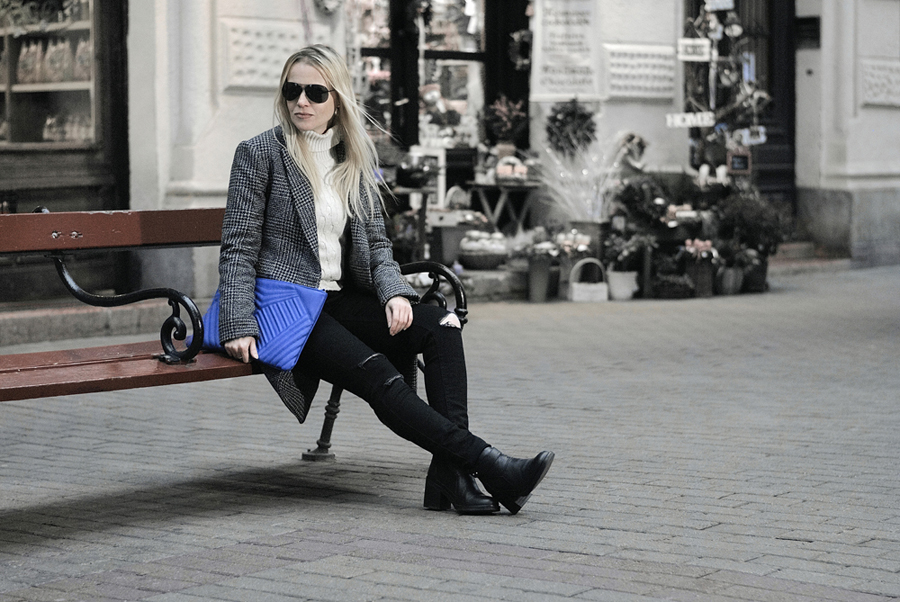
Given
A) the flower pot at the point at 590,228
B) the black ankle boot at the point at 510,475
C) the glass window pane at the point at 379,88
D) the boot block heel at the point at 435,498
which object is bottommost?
the boot block heel at the point at 435,498

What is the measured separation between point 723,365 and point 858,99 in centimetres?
811

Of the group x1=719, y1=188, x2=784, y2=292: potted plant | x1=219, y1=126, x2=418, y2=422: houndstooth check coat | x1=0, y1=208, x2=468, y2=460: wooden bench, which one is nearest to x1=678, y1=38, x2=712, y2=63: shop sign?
x1=719, y1=188, x2=784, y2=292: potted plant

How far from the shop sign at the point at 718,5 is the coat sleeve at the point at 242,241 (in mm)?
10011

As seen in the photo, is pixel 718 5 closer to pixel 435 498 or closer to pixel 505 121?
pixel 505 121

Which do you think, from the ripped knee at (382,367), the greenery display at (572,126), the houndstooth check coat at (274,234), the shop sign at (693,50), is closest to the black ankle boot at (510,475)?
the ripped knee at (382,367)

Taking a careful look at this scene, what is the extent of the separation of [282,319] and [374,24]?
8360 mm

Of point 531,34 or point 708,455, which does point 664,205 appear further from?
point 708,455

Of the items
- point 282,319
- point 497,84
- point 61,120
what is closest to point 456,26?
point 497,84

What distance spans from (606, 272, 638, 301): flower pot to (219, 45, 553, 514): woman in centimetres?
700

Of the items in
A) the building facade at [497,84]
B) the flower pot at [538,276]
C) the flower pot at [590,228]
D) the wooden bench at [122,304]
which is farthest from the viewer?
the flower pot at [590,228]

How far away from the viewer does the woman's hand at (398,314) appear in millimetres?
4422

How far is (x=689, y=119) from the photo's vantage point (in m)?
12.6

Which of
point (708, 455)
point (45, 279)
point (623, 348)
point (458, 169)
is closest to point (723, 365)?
point (623, 348)

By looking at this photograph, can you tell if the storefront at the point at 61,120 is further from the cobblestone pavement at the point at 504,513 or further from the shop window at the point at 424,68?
the cobblestone pavement at the point at 504,513
